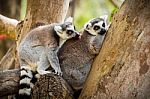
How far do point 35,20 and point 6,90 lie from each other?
1.50m

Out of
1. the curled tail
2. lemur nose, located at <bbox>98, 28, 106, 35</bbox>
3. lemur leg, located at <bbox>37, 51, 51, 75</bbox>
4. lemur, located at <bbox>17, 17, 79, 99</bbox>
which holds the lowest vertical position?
the curled tail

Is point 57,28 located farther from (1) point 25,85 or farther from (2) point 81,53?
(1) point 25,85

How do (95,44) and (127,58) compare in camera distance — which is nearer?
(127,58)

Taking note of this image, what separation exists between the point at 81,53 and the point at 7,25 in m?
2.12

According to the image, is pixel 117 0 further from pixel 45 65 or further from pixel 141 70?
pixel 141 70

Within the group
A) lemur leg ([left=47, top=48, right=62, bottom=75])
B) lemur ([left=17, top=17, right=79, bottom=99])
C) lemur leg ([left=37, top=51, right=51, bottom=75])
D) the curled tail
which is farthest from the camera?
lemur ([left=17, top=17, right=79, bottom=99])

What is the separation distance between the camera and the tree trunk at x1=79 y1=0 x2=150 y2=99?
2725mm

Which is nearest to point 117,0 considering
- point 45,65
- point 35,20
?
point 35,20

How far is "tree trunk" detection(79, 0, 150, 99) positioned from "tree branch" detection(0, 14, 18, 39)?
2.71 m

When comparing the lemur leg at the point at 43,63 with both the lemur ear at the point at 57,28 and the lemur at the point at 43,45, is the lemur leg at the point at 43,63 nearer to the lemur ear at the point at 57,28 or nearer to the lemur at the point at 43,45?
the lemur at the point at 43,45

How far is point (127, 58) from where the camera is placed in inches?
109

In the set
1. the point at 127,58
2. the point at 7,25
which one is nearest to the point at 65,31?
the point at 127,58

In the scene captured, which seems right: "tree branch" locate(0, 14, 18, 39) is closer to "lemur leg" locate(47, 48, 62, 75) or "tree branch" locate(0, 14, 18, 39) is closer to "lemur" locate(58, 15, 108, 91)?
"lemur leg" locate(47, 48, 62, 75)

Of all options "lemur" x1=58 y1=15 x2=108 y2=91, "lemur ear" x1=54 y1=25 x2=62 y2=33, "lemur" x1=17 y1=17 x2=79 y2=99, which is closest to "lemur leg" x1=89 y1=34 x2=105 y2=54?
"lemur" x1=58 y1=15 x2=108 y2=91
